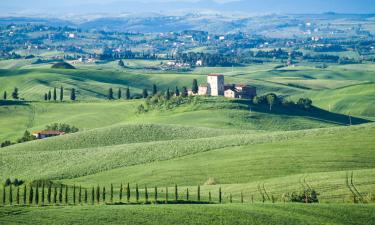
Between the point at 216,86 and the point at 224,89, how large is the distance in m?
1.78

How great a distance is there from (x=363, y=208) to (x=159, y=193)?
18.6 metres

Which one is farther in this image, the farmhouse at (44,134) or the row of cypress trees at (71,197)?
the farmhouse at (44,134)

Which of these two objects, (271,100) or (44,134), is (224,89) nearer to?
(271,100)

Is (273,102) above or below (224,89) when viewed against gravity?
above

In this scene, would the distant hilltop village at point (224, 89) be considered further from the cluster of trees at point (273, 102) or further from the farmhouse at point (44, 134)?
the farmhouse at point (44, 134)

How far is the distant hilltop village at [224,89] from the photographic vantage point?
522 ft

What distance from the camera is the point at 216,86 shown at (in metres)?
165

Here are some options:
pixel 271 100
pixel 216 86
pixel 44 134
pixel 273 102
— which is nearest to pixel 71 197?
pixel 44 134

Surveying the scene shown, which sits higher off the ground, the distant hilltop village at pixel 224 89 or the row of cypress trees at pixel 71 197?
the row of cypress trees at pixel 71 197

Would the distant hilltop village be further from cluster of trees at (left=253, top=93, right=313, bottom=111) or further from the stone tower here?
cluster of trees at (left=253, top=93, right=313, bottom=111)

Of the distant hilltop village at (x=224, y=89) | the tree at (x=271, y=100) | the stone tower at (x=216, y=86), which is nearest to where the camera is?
the tree at (x=271, y=100)

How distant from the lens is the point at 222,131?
11394 cm

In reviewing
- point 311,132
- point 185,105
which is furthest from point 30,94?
point 311,132

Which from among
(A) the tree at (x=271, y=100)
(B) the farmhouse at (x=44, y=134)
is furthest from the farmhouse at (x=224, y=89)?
(B) the farmhouse at (x=44, y=134)
